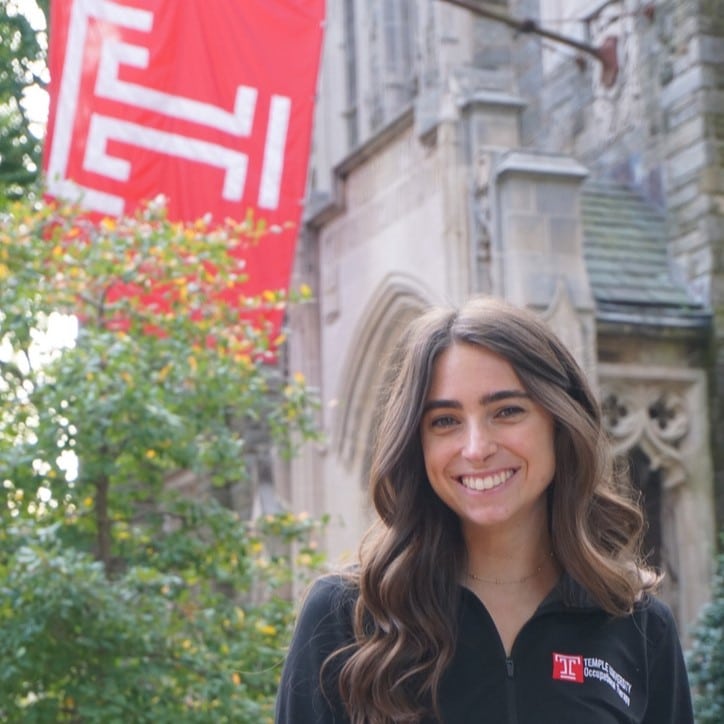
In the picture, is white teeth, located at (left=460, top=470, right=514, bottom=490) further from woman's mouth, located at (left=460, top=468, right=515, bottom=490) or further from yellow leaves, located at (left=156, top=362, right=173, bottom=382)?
yellow leaves, located at (left=156, top=362, right=173, bottom=382)

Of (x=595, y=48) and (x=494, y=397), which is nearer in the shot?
(x=494, y=397)

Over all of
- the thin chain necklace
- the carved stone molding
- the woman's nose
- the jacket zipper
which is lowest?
the jacket zipper

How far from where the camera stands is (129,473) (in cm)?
762

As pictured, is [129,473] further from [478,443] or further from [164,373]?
[478,443]

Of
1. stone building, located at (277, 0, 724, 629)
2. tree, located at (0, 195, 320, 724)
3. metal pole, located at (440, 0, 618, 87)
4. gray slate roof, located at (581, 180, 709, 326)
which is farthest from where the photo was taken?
metal pole, located at (440, 0, 618, 87)

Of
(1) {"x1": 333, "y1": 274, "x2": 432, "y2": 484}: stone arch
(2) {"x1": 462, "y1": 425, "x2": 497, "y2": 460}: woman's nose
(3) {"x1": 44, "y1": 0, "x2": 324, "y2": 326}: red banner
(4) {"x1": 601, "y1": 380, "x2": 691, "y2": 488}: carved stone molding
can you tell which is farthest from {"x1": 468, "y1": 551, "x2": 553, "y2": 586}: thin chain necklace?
(1) {"x1": 333, "y1": 274, "x2": 432, "y2": 484}: stone arch

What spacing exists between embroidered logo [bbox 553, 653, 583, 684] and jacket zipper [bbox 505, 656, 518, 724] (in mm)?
62

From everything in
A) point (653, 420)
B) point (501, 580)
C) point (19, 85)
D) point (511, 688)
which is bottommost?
point (511, 688)

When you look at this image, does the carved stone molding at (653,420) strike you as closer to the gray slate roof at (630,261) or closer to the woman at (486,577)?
the gray slate roof at (630,261)

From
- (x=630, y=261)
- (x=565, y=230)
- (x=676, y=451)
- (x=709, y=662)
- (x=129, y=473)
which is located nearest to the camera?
(x=129, y=473)

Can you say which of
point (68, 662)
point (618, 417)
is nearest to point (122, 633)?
point (68, 662)

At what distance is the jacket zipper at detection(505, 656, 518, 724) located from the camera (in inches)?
87.7

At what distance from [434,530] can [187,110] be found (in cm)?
705

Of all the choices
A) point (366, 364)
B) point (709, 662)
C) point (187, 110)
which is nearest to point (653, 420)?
point (709, 662)
